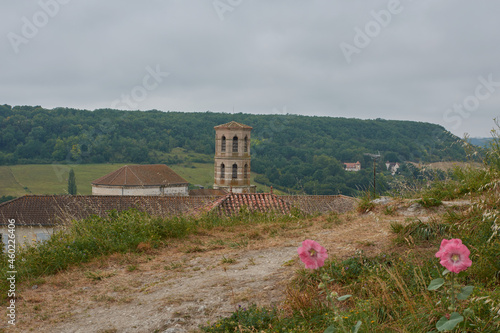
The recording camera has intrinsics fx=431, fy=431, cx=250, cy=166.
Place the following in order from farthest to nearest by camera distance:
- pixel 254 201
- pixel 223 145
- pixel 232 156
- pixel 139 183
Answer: pixel 223 145 < pixel 232 156 < pixel 139 183 < pixel 254 201

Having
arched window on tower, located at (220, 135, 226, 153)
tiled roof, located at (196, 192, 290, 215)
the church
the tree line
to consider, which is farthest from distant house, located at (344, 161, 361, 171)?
tiled roof, located at (196, 192, 290, 215)

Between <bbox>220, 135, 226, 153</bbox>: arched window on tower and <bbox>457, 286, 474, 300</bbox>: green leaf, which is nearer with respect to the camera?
<bbox>457, 286, 474, 300</bbox>: green leaf

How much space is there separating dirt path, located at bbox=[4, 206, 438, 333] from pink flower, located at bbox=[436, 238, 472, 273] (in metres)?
2.01

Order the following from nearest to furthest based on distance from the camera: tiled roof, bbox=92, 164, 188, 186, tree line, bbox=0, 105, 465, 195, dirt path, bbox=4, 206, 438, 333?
dirt path, bbox=4, 206, 438, 333
tiled roof, bbox=92, 164, 188, 186
tree line, bbox=0, 105, 465, 195

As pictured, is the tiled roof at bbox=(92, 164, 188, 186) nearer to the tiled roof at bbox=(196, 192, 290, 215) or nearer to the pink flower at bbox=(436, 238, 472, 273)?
the tiled roof at bbox=(196, 192, 290, 215)

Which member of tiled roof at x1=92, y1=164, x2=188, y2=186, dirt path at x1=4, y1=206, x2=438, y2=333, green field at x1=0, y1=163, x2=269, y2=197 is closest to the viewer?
dirt path at x1=4, y1=206, x2=438, y2=333

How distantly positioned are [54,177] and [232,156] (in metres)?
34.8

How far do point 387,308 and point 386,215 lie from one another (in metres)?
3.72

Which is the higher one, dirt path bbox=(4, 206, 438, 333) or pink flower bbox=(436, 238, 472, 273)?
pink flower bbox=(436, 238, 472, 273)

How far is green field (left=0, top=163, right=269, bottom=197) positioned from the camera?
57.2m

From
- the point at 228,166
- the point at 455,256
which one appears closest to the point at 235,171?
the point at 228,166

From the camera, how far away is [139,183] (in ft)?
119

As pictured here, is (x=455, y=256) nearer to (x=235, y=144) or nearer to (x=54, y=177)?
(x=235, y=144)

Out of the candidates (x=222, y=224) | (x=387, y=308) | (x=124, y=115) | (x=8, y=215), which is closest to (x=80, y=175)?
(x=124, y=115)
